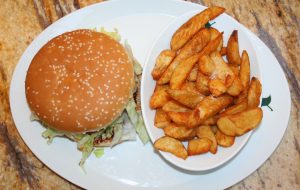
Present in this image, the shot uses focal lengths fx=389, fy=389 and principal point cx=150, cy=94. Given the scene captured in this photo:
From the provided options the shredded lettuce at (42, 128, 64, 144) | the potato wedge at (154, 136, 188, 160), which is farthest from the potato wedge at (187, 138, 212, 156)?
the shredded lettuce at (42, 128, 64, 144)

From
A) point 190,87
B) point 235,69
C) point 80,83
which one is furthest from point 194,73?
point 80,83

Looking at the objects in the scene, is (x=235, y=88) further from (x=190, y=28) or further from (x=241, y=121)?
(x=190, y=28)

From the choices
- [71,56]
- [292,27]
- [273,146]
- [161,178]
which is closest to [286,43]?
[292,27]

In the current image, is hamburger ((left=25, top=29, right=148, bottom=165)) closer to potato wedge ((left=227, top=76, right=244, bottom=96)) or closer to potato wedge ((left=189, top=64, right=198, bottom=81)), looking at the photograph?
potato wedge ((left=189, top=64, right=198, bottom=81))

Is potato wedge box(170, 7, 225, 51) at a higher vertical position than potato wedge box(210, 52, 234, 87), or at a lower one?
higher

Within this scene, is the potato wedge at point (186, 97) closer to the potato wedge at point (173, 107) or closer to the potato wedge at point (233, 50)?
the potato wedge at point (173, 107)

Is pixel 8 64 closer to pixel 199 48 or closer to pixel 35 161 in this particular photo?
pixel 35 161

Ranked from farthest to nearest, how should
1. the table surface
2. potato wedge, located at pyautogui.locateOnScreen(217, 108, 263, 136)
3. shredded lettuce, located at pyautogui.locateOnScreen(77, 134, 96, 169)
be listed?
the table surface, shredded lettuce, located at pyautogui.locateOnScreen(77, 134, 96, 169), potato wedge, located at pyautogui.locateOnScreen(217, 108, 263, 136)
